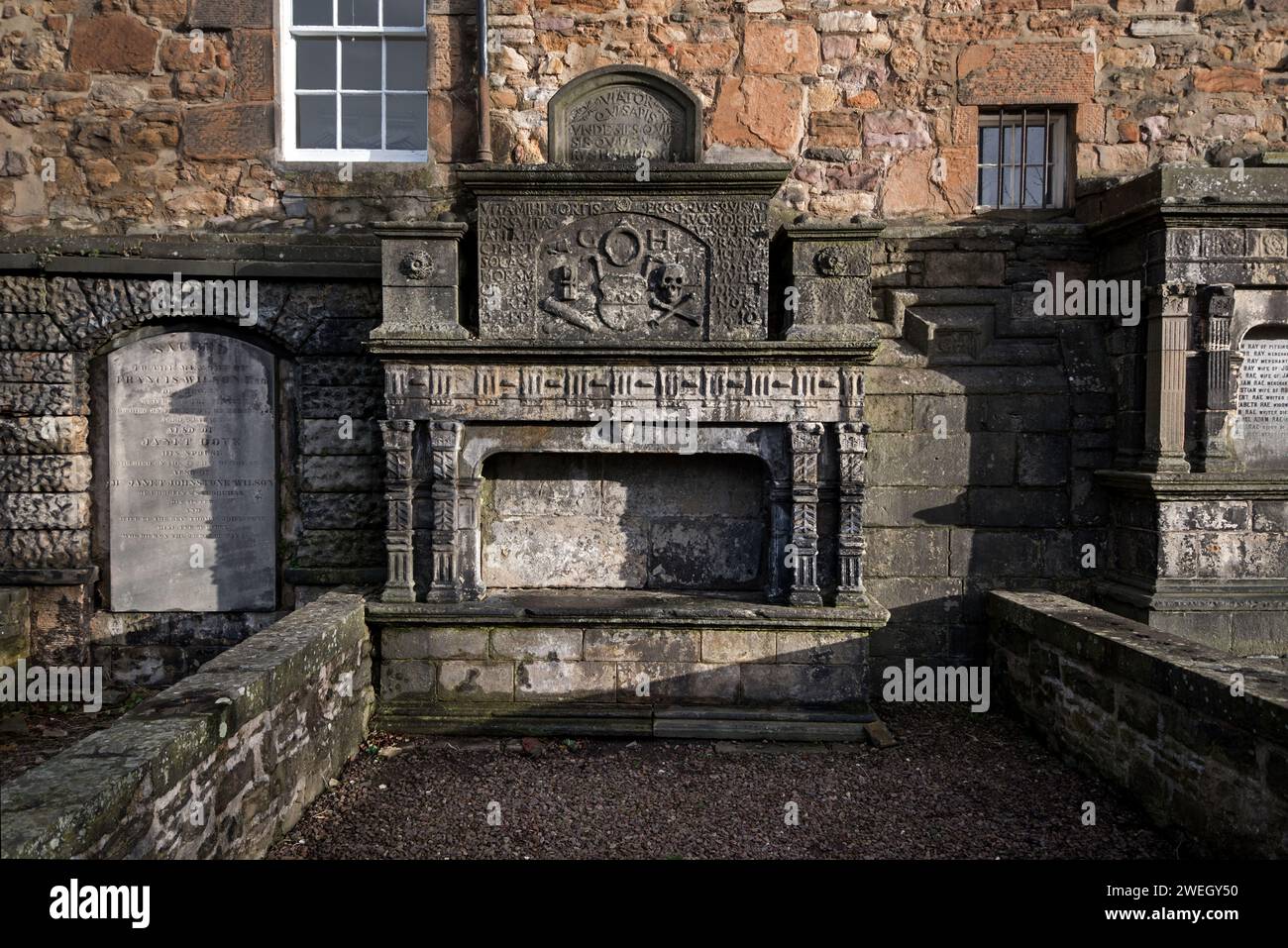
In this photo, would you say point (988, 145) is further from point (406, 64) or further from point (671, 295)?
point (406, 64)

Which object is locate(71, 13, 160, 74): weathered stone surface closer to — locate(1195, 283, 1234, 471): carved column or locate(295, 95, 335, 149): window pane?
locate(295, 95, 335, 149): window pane

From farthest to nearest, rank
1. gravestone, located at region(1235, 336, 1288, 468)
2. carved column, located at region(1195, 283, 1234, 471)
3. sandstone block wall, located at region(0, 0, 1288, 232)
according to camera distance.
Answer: sandstone block wall, located at region(0, 0, 1288, 232), gravestone, located at region(1235, 336, 1288, 468), carved column, located at region(1195, 283, 1234, 471)

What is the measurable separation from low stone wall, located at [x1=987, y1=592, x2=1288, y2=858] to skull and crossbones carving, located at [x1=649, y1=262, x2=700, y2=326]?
10.3ft

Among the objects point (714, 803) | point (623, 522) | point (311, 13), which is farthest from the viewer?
point (311, 13)

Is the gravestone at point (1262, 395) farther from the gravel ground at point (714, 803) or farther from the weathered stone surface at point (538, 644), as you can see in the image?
the weathered stone surface at point (538, 644)

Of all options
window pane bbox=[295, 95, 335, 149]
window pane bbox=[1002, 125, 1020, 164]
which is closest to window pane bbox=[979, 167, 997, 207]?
window pane bbox=[1002, 125, 1020, 164]

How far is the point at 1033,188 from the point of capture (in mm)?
6418

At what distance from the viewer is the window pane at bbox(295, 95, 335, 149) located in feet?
21.4

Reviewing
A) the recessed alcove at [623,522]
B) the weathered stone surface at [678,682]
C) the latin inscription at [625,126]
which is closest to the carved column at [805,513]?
the recessed alcove at [623,522]

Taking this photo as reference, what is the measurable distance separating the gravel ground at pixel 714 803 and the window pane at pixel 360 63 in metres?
5.25

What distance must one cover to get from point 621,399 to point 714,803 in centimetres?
256

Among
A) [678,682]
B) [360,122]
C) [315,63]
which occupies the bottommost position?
[678,682]

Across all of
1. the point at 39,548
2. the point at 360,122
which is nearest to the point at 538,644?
the point at 39,548
